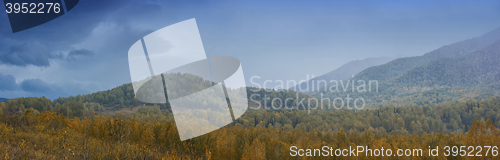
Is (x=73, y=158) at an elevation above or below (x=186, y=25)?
below

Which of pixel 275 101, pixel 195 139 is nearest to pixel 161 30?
pixel 195 139

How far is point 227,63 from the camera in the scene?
1639 cm

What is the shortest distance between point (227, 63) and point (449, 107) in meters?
152

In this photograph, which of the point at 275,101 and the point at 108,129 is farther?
the point at 275,101

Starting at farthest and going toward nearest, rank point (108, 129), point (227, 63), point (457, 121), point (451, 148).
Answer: point (457, 121) → point (227, 63) → point (108, 129) → point (451, 148)

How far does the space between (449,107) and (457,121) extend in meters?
14.3

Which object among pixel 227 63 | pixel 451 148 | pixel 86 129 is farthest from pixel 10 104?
pixel 451 148

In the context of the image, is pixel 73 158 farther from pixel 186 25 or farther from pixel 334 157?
pixel 334 157

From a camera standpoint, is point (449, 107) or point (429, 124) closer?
point (429, 124)

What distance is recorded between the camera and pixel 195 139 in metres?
12.2

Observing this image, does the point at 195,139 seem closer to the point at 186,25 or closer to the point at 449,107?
the point at 186,25

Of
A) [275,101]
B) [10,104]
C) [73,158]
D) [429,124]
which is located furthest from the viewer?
[275,101]

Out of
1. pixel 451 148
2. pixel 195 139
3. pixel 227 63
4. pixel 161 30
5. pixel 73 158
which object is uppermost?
pixel 161 30

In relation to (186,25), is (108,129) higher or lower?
lower
